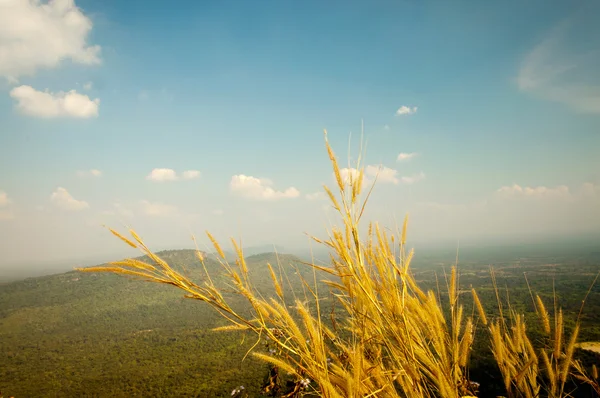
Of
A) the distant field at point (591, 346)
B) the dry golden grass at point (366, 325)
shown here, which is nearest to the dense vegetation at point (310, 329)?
the dry golden grass at point (366, 325)

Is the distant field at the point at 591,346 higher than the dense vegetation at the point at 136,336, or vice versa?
the distant field at the point at 591,346

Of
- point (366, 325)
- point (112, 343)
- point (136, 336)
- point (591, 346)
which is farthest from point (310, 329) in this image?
point (136, 336)

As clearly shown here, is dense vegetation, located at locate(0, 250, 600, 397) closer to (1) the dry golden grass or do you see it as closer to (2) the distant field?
(2) the distant field

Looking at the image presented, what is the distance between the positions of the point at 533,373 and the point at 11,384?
89.7 meters

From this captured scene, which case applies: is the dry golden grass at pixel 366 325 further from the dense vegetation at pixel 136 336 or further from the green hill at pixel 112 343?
the green hill at pixel 112 343

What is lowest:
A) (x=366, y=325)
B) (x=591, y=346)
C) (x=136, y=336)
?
(x=136, y=336)

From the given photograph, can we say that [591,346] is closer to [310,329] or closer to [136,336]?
[310,329]

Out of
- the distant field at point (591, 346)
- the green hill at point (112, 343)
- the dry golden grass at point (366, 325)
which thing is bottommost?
the green hill at point (112, 343)

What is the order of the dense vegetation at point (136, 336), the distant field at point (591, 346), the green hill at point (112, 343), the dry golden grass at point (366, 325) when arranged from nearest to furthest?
the dry golden grass at point (366, 325) → the distant field at point (591, 346) → the dense vegetation at point (136, 336) → the green hill at point (112, 343)

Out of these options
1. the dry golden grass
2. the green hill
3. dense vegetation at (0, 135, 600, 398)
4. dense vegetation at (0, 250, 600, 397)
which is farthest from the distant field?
the dry golden grass

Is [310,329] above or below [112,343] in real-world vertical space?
above

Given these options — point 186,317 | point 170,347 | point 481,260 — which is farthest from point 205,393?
point 481,260

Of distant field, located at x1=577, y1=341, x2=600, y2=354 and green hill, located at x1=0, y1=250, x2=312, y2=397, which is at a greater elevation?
distant field, located at x1=577, y1=341, x2=600, y2=354

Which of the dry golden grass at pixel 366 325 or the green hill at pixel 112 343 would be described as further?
the green hill at pixel 112 343
